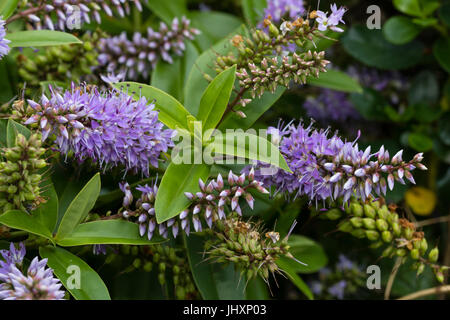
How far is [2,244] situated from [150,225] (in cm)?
30

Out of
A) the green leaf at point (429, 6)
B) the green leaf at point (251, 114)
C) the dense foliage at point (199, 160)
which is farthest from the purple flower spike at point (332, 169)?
the green leaf at point (429, 6)

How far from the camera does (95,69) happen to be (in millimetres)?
1387

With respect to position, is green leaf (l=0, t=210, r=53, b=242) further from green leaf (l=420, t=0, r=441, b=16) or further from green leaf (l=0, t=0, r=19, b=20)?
green leaf (l=420, t=0, r=441, b=16)

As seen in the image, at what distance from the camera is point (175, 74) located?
141 cm

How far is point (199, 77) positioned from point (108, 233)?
1.48 ft

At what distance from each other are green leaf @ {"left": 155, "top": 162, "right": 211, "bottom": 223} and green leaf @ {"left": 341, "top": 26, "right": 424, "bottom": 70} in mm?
755

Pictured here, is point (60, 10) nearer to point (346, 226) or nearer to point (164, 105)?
point (164, 105)

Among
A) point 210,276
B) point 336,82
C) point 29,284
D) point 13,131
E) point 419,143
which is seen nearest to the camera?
point 29,284

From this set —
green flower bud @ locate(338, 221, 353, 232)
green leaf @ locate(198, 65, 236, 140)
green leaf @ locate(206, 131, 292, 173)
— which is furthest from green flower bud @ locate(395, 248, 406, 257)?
green leaf @ locate(198, 65, 236, 140)

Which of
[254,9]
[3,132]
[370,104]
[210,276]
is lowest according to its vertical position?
[210,276]

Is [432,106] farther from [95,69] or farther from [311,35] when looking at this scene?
[95,69]

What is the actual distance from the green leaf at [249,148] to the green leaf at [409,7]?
82 centimetres

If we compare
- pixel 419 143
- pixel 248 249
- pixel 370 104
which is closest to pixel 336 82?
pixel 370 104
